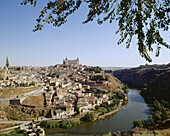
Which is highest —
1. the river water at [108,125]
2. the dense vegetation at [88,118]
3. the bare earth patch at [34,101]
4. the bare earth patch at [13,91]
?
the bare earth patch at [13,91]

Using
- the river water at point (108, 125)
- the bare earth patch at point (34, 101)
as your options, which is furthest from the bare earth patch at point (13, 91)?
the river water at point (108, 125)

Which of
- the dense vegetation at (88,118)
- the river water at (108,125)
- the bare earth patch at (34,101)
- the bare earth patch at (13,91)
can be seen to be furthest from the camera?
the bare earth patch at (13,91)

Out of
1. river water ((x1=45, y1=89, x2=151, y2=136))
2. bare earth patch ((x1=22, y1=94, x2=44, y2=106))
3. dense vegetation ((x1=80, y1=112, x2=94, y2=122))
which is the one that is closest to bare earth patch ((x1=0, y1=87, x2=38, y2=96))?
bare earth patch ((x1=22, y1=94, x2=44, y2=106))

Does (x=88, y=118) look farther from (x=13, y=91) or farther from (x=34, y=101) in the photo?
(x=13, y=91)

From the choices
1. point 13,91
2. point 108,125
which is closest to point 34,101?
point 13,91

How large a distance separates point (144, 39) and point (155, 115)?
13291mm

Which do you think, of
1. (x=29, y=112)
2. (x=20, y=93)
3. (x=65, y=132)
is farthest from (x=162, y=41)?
(x=20, y=93)

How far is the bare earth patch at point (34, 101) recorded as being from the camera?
16.6 meters

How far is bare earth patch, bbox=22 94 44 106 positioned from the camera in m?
16.6

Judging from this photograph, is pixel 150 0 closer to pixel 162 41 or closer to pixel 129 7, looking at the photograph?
pixel 129 7

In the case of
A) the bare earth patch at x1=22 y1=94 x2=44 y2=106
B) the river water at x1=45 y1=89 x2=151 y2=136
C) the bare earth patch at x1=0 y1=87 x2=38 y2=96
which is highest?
the bare earth patch at x1=0 y1=87 x2=38 y2=96

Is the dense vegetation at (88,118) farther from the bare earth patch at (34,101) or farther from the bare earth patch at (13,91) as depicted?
the bare earth patch at (13,91)

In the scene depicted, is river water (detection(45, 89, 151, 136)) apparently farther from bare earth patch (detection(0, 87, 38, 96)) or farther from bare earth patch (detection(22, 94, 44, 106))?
bare earth patch (detection(0, 87, 38, 96))

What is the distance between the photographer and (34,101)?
17.1 metres
